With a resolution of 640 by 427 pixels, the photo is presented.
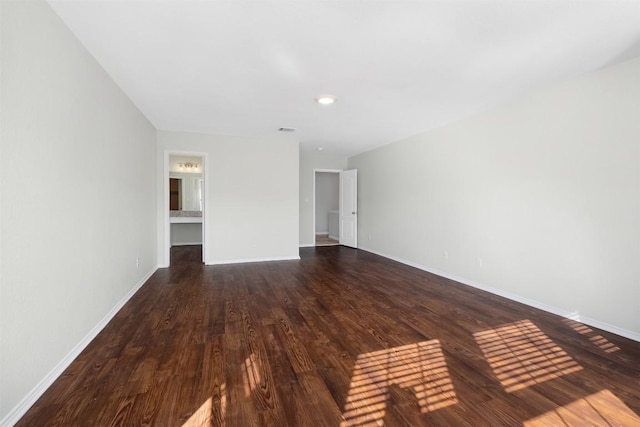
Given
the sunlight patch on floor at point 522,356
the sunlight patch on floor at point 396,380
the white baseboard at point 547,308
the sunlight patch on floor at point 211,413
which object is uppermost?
the white baseboard at point 547,308

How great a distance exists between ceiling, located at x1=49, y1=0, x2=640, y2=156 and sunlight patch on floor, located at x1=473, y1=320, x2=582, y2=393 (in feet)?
7.75

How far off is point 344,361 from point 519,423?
1042mm

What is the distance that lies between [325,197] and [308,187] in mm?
2476

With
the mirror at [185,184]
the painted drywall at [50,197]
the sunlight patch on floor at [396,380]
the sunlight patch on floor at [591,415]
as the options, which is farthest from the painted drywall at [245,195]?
the sunlight patch on floor at [591,415]

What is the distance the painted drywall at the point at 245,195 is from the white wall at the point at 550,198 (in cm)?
256

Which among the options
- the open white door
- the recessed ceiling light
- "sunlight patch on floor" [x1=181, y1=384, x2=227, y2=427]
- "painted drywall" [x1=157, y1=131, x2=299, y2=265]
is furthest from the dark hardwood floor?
the open white door

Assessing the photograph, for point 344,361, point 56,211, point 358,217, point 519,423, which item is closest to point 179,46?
point 56,211

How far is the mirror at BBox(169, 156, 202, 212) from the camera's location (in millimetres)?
7547

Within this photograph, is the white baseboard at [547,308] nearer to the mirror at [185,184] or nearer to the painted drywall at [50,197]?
the painted drywall at [50,197]

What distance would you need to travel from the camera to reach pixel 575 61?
98.8 inches

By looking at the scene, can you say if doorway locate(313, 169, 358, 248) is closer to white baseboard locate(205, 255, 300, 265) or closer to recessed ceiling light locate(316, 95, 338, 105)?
white baseboard locate(205, 255, 300, 265)

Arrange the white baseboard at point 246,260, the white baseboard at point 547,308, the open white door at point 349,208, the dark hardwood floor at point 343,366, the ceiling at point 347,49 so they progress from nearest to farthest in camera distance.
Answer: the dark hardwood floor at point 343,366 → the ceiling at point 347,49 → the white baseboard at point 547,308 → the white baseboard at point 246,260 → the open white door at point 349,208

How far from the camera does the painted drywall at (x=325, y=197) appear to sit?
9.79 metres

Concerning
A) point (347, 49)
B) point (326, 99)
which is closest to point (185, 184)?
point (326, 99)
